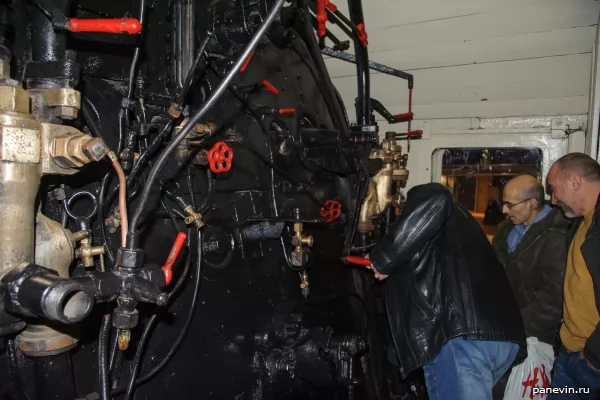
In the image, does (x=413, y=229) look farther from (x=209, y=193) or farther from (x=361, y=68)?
(x=209, y=193)

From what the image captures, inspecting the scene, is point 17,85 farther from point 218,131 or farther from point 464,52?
point 464,52

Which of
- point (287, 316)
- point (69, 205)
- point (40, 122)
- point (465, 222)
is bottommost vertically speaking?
point (287, 316)

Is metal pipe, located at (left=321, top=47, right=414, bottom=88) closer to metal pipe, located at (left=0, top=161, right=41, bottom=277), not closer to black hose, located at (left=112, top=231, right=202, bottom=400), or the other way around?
black hose, located at (left=112, top=231, right=202, bottom=400)

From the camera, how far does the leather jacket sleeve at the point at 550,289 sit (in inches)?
97.1

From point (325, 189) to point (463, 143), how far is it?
125 cm

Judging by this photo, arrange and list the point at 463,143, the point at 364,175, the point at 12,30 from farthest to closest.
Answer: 1. the point at 463,143
2. the point at 364,175
3. the point at 12,30

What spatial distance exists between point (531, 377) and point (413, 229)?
1.20m

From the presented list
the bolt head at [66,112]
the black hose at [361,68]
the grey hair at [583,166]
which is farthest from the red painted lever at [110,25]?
the grey hair at [583,166]

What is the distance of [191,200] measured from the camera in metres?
1.50

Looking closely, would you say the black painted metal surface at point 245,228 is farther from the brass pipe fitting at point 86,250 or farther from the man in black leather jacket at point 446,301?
the man in black leather jacket at point 446,301

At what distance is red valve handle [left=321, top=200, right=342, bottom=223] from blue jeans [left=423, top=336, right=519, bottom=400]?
2.81ft

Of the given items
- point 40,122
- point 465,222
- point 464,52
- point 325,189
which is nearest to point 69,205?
point 40,122

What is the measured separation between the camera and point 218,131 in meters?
1.60

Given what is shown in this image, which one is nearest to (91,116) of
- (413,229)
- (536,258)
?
(413,229)
